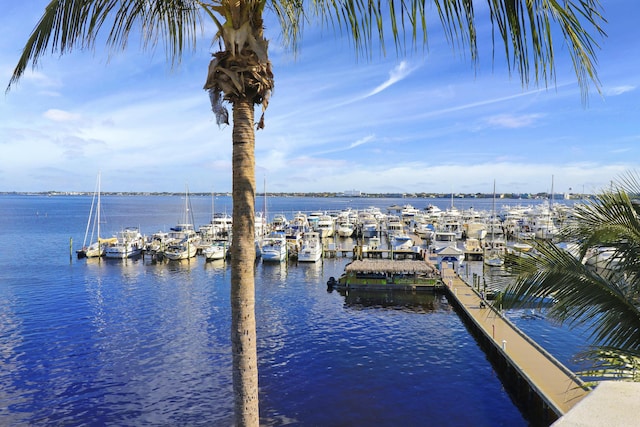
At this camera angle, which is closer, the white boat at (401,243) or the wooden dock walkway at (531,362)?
the wooden dock walkway at (531,362)

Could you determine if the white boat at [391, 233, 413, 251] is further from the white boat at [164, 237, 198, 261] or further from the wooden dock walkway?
the wooden dock walkway

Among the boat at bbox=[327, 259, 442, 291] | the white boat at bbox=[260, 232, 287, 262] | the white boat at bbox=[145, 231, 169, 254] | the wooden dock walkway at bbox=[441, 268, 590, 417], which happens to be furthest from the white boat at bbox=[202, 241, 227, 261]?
the wooden dock walkway at bbox=[441, 268, 590, 417]

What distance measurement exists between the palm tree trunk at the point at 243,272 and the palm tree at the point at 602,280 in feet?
12.6

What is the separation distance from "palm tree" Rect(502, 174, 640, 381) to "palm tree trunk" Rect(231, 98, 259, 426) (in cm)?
385

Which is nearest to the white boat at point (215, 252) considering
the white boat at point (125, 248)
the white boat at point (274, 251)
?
the white boat at point (274, 251)

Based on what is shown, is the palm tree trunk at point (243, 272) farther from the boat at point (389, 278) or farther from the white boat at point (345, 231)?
the white boat at point (345, 231)

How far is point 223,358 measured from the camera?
Result: 2547 cm

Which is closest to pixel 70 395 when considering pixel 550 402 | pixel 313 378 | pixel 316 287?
pixel 313 378

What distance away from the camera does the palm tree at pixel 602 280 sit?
552 cm

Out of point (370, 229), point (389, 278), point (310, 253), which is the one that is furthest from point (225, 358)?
point (370, 229)

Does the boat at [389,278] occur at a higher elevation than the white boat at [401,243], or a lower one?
lower

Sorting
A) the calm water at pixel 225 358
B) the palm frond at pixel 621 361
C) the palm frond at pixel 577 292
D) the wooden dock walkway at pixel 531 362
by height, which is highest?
the palm frond at pixel 577 292

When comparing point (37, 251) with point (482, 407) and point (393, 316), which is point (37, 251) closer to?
point (393, 316)

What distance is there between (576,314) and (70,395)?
73.9 feet
